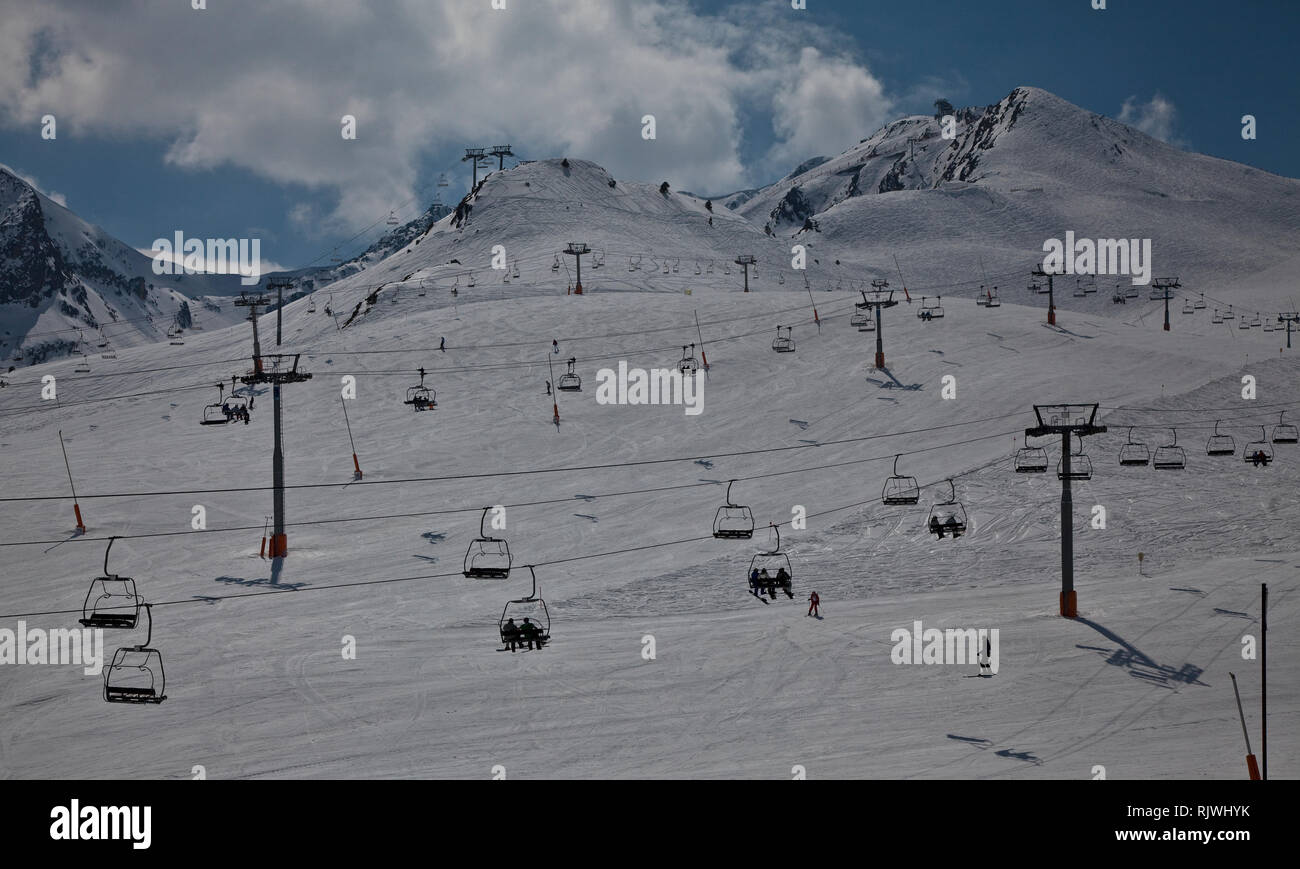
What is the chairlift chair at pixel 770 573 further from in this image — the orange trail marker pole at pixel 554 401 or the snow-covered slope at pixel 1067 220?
the snow-covered slope at pixel 1067 220

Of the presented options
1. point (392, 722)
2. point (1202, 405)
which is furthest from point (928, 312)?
point (392, 722)

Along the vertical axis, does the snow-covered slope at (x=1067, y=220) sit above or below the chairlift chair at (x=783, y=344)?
above

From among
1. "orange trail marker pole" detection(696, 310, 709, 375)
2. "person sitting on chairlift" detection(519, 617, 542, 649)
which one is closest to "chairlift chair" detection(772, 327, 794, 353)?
"orange trail marker pole" detection(696, 310, 709, 375)

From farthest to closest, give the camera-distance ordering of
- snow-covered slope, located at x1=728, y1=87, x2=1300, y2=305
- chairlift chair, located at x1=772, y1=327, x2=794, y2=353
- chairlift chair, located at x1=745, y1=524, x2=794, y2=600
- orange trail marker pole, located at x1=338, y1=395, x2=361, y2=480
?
snow-covered slope, located at x1=728, y1=87, x2=1300, y2=305, chairlift chair, located at x1=772, y1=327, x2=794, y2=353, orange trail marker pole, located at x1=338, y1=395, x2=361, y2=480, chairlift chair, located at x1=745, y1=524, x2=794, y2=600

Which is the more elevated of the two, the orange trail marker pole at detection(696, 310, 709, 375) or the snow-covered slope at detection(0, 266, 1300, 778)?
the orange trail marker pole at detection(696, 310, 709, 375)

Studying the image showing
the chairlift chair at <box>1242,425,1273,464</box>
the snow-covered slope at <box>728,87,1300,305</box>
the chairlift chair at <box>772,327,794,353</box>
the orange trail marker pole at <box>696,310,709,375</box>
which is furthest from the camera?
the snow-covered slope at <box>728,87,1300,305</box>

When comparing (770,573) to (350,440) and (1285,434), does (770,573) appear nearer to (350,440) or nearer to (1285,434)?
(1285,434)

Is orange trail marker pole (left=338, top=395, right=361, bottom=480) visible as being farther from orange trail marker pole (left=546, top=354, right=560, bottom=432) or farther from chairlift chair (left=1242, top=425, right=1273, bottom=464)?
chairlift chair (left=1242, top=425, right=1273, bottom=464)

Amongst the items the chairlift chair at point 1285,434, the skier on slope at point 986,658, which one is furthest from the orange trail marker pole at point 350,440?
the chairlift chair at point 1285,434

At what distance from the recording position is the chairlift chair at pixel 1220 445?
46.1 metres

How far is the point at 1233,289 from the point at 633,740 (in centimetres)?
12218

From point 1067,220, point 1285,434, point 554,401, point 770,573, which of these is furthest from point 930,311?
point 1067,220

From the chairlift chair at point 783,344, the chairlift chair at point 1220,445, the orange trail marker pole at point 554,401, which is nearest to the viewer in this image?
the chairlift chair at point 1220,445

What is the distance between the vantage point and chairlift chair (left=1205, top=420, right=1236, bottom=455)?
151ft
